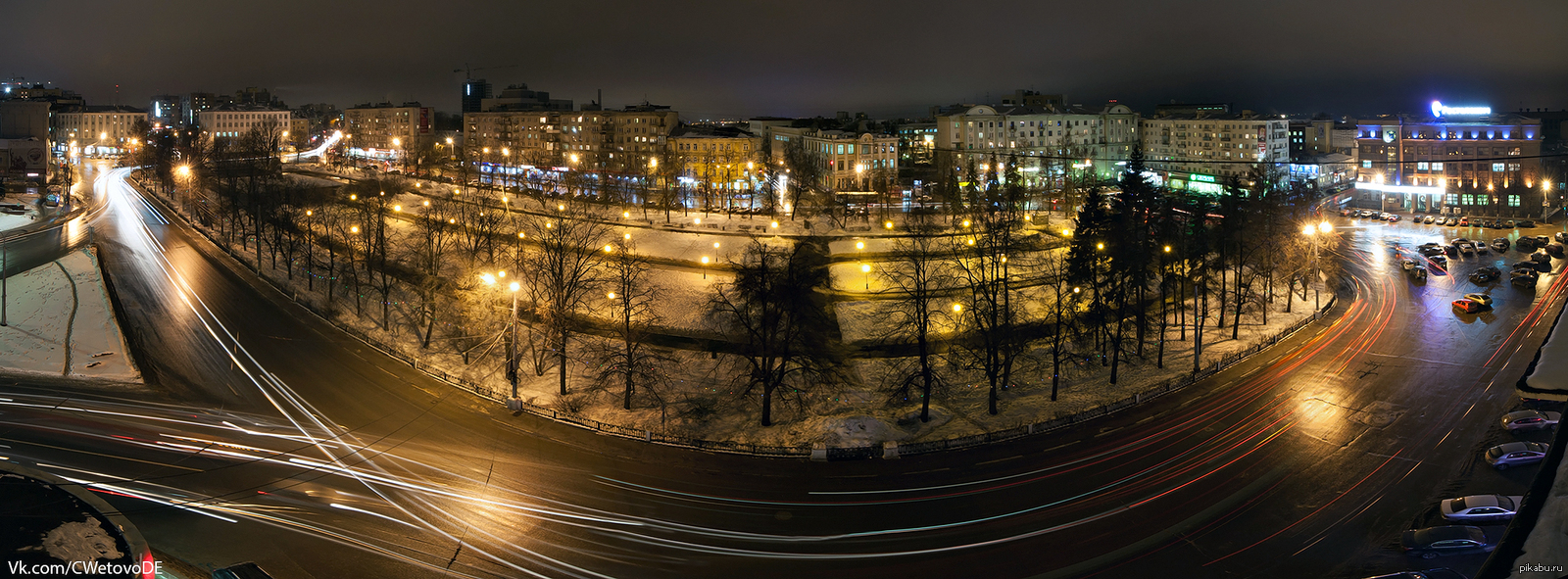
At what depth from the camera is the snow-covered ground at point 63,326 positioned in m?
33.2

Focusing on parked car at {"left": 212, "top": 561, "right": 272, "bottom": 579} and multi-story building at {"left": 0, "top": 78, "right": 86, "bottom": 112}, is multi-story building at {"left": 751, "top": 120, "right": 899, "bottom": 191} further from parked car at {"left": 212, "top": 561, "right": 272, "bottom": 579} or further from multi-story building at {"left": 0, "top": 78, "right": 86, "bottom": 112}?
multi-story building at {"left": 0, "top": 78, "right": 86, "bottom": 112}

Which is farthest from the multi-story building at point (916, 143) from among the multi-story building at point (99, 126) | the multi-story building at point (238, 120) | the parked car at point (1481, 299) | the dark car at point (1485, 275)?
the multi-story building at point (99, 126)

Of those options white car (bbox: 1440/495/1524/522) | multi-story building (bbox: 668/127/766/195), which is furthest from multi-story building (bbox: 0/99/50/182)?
white car (bbox: 1440/495/1524/522)

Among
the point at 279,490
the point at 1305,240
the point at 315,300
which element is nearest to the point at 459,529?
the point at 279,490

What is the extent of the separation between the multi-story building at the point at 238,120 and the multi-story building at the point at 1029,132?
129 m

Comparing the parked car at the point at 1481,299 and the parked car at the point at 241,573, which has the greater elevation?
the parked car at the point at 1481,299

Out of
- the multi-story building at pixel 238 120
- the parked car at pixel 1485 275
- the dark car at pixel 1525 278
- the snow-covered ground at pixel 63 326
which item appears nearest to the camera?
the snow-covered ground at pixel 63 326

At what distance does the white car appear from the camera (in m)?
21.2

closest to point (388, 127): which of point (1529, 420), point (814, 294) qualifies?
point (814, 294)

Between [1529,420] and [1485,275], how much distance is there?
3137cm

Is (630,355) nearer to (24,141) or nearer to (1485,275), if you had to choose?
(1485,275)

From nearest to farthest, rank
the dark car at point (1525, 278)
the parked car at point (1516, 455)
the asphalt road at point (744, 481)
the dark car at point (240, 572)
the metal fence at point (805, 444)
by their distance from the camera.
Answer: the dark car at point (240, 572) < the asphalt road at point (744, 481) < the parked car at point (1516, 455) < the metal fence at point (805, 444) < the dark car at point (1525, 278)

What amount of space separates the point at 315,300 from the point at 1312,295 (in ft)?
190

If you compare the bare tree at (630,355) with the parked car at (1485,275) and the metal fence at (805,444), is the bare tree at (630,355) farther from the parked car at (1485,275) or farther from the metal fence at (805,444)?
the parked car at (1485,275)
